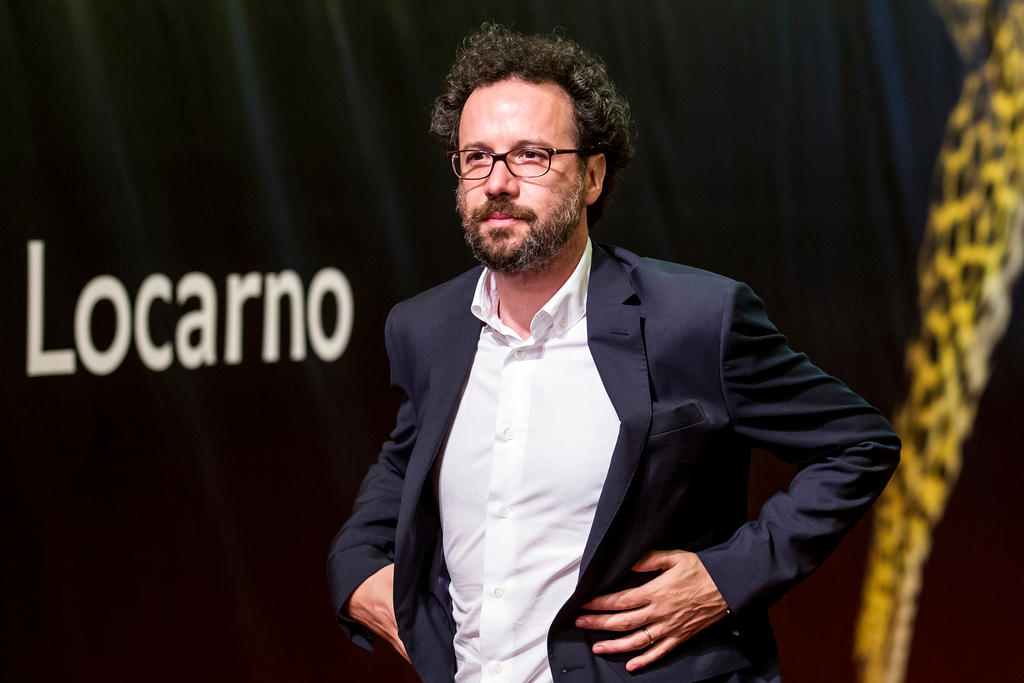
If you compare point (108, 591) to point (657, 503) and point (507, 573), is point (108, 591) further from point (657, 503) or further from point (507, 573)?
point (657, 503)

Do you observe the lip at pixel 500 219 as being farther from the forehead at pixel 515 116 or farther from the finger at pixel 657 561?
the finger at pixel 657 561

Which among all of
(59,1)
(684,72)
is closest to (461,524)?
(59,1)

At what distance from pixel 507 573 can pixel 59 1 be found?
1.82m

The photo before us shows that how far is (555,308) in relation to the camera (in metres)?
1.53

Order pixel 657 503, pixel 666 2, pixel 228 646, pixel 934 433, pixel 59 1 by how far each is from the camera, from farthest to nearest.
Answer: pixel 934 433, pixel 666 2, pixel 228 646, pixel 59 1, pixel 657 503

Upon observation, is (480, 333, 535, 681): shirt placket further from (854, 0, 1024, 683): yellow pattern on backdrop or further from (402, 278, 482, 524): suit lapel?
(854, 0, 1024, 683): yellow pattern on backdrop

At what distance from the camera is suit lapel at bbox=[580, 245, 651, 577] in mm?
1394

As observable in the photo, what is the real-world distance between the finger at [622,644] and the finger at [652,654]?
1 centimetres

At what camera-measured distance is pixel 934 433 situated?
3.37 m

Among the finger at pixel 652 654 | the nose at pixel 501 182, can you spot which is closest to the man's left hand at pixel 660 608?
the finger at pixel 652 654

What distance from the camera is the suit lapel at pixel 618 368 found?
54.9 inches

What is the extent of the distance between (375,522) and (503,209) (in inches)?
21.8

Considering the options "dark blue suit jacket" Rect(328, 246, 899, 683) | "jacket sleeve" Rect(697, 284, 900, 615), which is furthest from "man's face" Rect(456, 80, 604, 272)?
"jacket sleeve" Rect(697, 284, 900, 615)

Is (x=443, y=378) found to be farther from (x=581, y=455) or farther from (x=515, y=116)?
(x=515, y=116)
